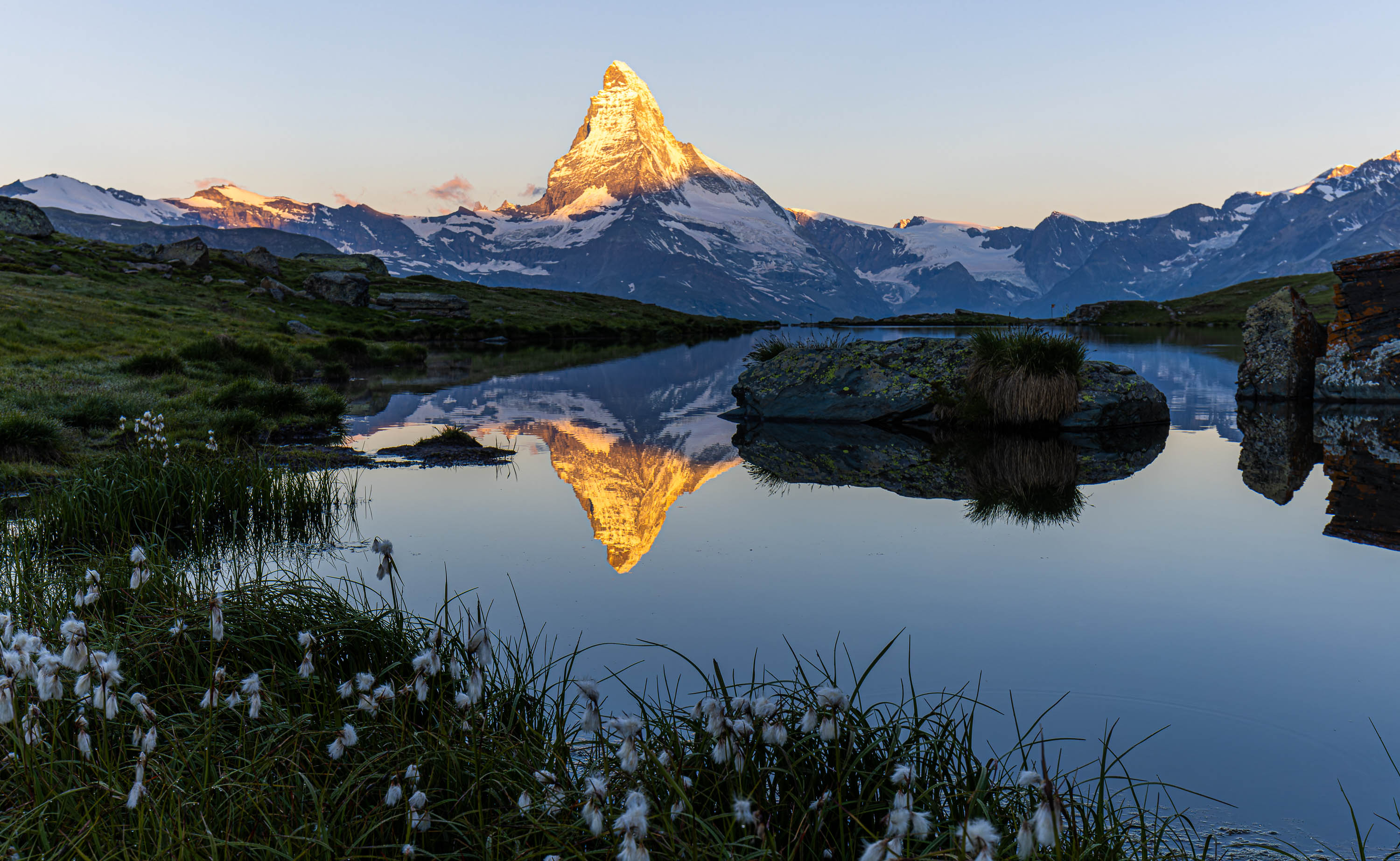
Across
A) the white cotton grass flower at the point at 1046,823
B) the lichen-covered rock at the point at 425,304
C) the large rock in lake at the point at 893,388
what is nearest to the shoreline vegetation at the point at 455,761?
the white cotton grass flower at the point at 1046,823

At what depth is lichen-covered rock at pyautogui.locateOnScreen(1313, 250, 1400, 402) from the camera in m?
21.2

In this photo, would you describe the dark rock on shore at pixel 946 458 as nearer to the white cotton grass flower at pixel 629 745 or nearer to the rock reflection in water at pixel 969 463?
the rock reflection in water at pixel 969 463

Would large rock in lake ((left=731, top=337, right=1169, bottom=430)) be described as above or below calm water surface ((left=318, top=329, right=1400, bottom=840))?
above

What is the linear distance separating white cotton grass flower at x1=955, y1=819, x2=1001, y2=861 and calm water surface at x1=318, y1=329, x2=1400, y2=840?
1.99m

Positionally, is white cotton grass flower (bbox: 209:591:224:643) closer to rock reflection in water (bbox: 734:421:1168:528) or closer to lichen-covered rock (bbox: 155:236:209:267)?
rock reflection in water (bbox: 734:421:1168:528)

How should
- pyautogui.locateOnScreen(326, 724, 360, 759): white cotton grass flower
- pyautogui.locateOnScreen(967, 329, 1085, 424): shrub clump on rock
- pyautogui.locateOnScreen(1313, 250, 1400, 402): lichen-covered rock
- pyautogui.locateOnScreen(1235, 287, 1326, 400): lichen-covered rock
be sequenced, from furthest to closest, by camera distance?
pyautogui.locateOnScreen(1235, 287, 1326, 400): lichen-covered rock, pyautogui.locateOnScreen(1313, 250, 1400, 402): lichen-covered rock, pyautogui.locateOnScreen(967, 329, 1085, 424): shrub clump on rock, pyautogui.locateOnScreen(326, 724, 360, 759): white cotton grass flower

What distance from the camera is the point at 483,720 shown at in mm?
3588

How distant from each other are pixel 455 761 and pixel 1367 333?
26467 millimetres

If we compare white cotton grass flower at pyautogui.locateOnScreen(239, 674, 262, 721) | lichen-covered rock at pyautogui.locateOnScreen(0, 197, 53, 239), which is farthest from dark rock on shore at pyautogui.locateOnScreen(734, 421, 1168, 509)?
lichen-covered rock at pyautogui.locateOnScreen(0, 197, 53, 239)

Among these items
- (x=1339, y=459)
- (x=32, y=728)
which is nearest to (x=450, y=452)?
(x=32, y=728)

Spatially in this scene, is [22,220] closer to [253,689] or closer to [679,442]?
[679,442]

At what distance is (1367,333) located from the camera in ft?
71.5

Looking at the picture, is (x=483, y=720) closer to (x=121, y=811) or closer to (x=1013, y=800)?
(x=121, y=811)

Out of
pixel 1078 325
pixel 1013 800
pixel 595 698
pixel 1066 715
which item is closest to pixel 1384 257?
pixel 1066 715
